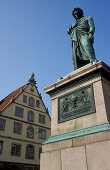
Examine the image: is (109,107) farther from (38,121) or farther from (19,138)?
(38,121)

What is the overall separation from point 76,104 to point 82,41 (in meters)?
2.85

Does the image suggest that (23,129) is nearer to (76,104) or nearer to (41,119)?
(41,119)

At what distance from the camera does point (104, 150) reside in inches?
161

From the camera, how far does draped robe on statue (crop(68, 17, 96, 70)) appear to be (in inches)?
273

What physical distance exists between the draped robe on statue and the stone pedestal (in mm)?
1371

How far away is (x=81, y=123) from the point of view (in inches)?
202

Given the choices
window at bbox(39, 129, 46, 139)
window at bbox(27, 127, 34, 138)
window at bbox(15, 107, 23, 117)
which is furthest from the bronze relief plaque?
window at bbox(39, 129, 46, 139)

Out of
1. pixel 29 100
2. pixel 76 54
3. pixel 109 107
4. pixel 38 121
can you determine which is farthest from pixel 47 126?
pixel 109 107

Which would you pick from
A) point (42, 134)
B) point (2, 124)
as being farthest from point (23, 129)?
point (42, 134)

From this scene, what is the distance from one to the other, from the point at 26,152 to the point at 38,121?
199 inches

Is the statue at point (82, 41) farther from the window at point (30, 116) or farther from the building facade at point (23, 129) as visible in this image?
the window at point (30, 116)

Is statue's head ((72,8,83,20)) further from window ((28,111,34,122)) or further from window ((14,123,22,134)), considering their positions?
window ((28,111,34,122))

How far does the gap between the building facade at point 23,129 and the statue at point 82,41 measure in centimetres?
1872

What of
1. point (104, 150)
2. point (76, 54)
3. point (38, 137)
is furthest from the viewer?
point (38, 137)
